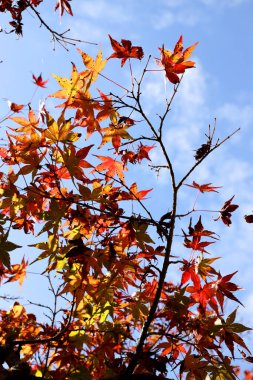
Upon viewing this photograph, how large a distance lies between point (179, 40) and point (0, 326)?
10.6 ft

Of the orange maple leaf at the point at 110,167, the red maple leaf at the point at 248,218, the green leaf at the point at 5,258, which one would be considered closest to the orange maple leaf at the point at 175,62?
the orange maple leaf at the point at 110,167

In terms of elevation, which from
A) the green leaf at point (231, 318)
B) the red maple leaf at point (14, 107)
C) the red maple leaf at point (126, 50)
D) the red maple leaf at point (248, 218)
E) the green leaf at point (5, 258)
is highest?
the red maple leaf at point (14, 107)

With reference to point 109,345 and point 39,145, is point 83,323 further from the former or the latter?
point 39,145

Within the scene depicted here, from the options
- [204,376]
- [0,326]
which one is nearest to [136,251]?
[204,376]

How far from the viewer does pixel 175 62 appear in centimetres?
266

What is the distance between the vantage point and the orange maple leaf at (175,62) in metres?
2.63

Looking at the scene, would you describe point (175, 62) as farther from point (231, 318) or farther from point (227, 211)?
point (231, 318)

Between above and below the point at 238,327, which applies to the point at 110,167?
above

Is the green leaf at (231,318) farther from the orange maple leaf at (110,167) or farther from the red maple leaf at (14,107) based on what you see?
the red maple leaf at (14,107)

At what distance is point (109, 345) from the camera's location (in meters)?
2.97

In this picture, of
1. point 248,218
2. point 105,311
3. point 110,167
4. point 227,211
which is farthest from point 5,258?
point 248,218

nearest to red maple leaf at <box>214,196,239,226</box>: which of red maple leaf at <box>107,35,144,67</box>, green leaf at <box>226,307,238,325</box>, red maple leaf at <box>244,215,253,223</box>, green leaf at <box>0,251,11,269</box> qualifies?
red maple leaf at <box>244,215,253,223</box>

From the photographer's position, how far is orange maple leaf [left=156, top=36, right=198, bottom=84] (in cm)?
263

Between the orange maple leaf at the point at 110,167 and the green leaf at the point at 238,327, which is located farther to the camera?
the orange maple leaf at the point at 110,167
